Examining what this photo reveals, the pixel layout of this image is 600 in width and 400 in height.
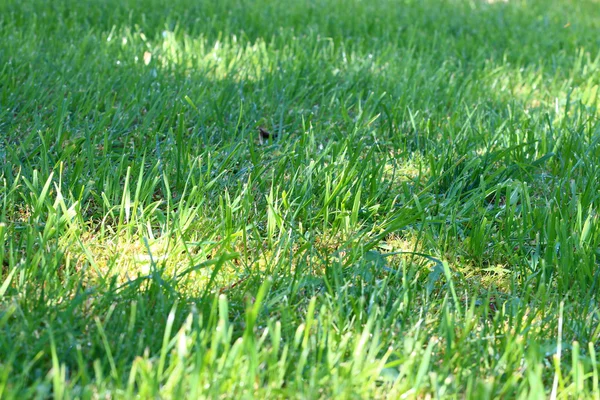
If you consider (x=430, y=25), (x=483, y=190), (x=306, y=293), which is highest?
(x=430, y=25)

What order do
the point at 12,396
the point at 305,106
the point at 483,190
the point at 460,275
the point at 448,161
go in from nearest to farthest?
the point at 12,396 < the point at 460,275 < the point at 483,190 < the point at 448,161 < the point at 305,106

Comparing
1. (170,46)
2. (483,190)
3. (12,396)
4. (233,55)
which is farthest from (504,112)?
(12,396)

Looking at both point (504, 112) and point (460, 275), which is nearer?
point (460, 275)

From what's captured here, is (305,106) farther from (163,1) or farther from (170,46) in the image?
(163,1)

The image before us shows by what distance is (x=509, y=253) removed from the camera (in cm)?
204

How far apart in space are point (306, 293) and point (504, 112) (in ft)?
6.34

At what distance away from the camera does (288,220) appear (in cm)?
212

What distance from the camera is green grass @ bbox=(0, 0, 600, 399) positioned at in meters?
1.44

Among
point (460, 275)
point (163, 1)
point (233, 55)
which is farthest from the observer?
point (163, 1)

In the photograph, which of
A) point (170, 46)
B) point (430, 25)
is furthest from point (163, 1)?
point (430, 25)

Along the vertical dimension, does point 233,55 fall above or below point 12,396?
above

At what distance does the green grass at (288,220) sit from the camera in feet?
4.71

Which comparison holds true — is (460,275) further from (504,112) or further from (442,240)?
(504,112)

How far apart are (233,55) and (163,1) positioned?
1623 millimetres
